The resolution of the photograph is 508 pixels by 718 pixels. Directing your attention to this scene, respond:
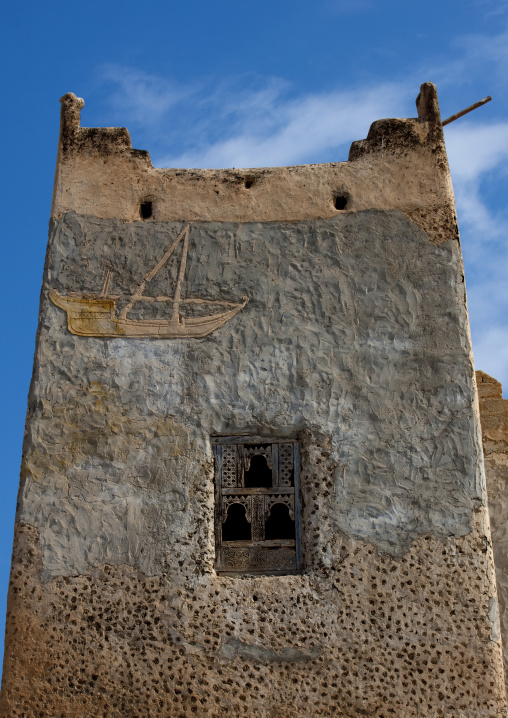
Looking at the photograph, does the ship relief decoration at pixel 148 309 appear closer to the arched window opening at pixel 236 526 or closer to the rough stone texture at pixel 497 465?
the arched window opening at pixel 236 526

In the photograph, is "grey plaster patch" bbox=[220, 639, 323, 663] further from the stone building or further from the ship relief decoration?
the ship relief decoration

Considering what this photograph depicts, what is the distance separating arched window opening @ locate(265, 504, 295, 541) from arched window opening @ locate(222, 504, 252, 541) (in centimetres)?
16

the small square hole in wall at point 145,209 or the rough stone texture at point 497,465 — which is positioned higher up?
the small square hole in wall at point 145,209

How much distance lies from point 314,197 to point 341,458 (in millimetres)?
2183

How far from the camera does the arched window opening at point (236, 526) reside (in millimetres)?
7383

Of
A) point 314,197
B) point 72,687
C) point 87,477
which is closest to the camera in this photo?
point 72,687

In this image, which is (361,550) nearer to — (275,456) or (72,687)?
(275,456)

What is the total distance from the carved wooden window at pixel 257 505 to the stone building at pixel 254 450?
0.6 inches

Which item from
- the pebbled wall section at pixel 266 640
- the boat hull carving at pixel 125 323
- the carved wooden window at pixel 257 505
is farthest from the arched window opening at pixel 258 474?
the boat hull carving at pixel 125 323

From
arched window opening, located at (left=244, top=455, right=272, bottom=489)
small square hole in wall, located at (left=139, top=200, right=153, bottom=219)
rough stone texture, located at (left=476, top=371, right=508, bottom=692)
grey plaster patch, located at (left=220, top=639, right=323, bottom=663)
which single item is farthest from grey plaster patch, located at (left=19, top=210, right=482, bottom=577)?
rough stone texture, located at (left=476, top=371, right=508, bottom=692)

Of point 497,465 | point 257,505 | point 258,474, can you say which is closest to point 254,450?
point 258,474

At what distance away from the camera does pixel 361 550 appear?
23.4ft

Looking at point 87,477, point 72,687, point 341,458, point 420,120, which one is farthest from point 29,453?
point 420,120

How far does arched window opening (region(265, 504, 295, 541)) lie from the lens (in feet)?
24.1
